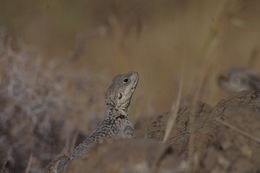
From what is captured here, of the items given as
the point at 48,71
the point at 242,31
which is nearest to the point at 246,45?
the point at 242,31

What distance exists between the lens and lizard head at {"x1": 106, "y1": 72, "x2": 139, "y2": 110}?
5410mm

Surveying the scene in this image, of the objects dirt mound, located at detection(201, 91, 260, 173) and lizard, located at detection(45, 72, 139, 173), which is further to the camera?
lizard, located at detection(45, 72, 139, 173)

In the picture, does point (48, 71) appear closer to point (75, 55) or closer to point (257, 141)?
point (75, 55)

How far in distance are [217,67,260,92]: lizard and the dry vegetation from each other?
0.70 feet

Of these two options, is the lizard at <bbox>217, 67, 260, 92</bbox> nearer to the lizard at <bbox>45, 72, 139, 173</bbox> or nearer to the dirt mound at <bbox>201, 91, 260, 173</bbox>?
the lizard at <bbox>45, 72, 139, 173</bbox>

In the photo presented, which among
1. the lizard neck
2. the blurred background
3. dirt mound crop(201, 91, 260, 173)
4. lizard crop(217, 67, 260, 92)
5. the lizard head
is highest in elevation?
the blurred background

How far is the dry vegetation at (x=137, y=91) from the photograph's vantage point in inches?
113

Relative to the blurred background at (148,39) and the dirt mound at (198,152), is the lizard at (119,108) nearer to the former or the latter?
the dirt mound at (198,152)

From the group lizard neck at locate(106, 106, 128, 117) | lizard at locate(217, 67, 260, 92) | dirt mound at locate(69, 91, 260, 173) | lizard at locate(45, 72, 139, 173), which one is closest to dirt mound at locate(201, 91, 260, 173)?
dirt mound at locate(69, 91, 260, 173)

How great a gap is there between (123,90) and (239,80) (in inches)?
101

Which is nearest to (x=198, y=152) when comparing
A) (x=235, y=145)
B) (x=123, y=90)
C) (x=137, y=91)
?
(x=235, y=145)

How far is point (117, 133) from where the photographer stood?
4.88 meters

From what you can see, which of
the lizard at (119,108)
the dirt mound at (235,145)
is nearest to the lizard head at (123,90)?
the lizard at (119,108)

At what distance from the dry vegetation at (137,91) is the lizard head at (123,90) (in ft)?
1.13
